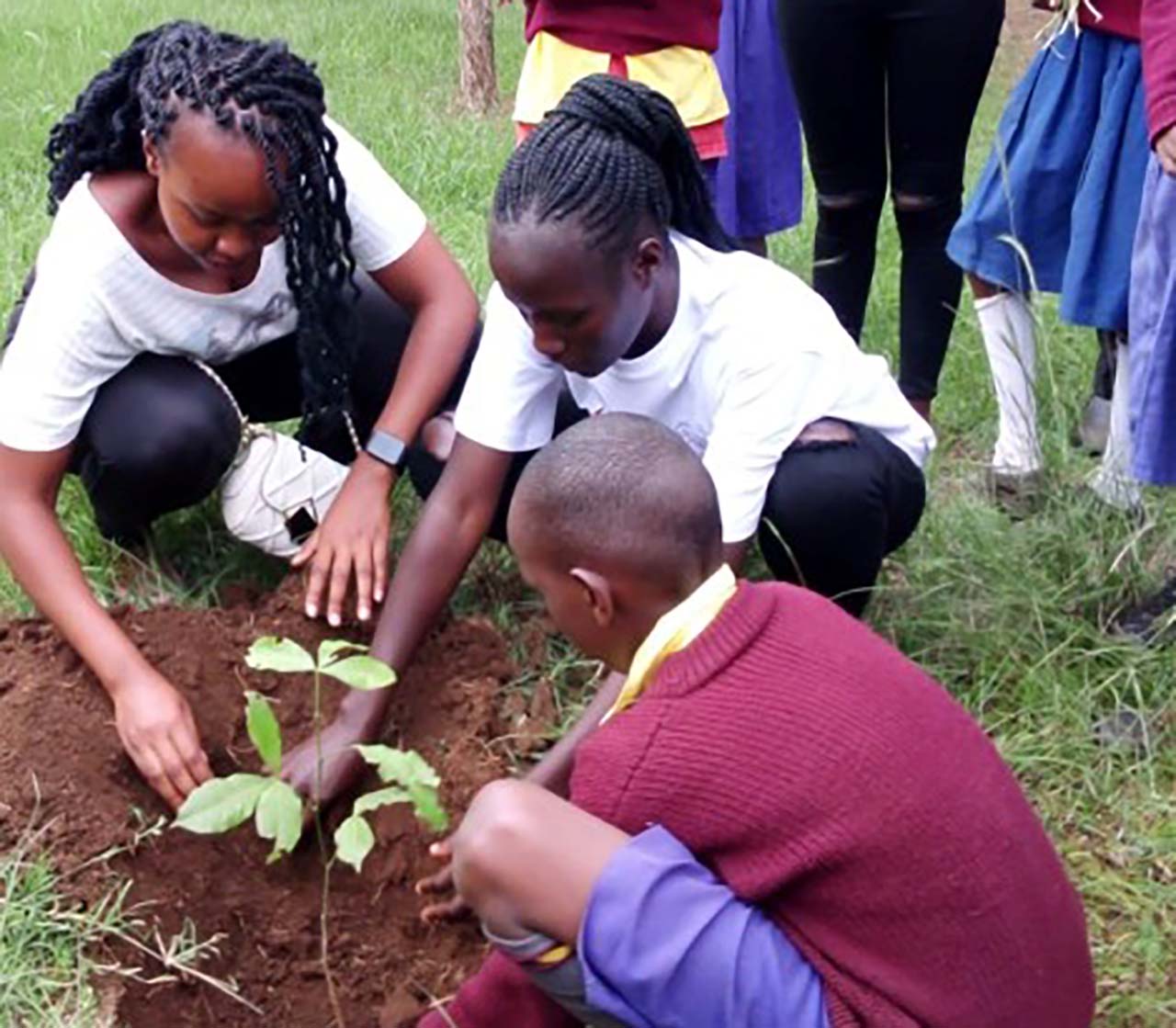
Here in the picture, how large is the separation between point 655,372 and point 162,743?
31.9 inches

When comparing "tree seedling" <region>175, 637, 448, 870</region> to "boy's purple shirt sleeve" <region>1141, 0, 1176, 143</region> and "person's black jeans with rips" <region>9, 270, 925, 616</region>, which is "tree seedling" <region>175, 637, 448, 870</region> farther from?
"boy's purple shirt sleeve" <region>1141, 0, 1176, 143</region>

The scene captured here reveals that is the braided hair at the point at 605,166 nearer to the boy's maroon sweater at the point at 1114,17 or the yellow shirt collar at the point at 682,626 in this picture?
the yellow shirt collar at the point at 682,626

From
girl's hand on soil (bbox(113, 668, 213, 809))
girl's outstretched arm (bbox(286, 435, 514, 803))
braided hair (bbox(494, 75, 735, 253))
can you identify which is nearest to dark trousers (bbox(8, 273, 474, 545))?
girl's outstretched arm (bbox(286, 435, 514, 803))

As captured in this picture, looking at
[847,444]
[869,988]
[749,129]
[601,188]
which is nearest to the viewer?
[869,988]

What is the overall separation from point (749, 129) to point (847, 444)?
1.63 meters

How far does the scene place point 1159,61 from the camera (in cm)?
243

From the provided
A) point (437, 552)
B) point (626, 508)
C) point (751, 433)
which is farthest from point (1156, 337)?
point (626, 508)

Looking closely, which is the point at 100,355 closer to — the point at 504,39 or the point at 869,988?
the point at 869,988

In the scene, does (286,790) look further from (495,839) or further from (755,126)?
(755,126)

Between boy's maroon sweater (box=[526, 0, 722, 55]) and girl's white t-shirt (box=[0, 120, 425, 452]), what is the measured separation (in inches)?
23.2

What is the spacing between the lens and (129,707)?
2281 millimetres

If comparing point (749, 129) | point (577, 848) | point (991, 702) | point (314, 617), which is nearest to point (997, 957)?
point (577, 848)

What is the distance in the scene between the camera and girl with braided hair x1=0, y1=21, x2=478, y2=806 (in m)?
2.28

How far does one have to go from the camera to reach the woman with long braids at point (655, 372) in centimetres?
211
